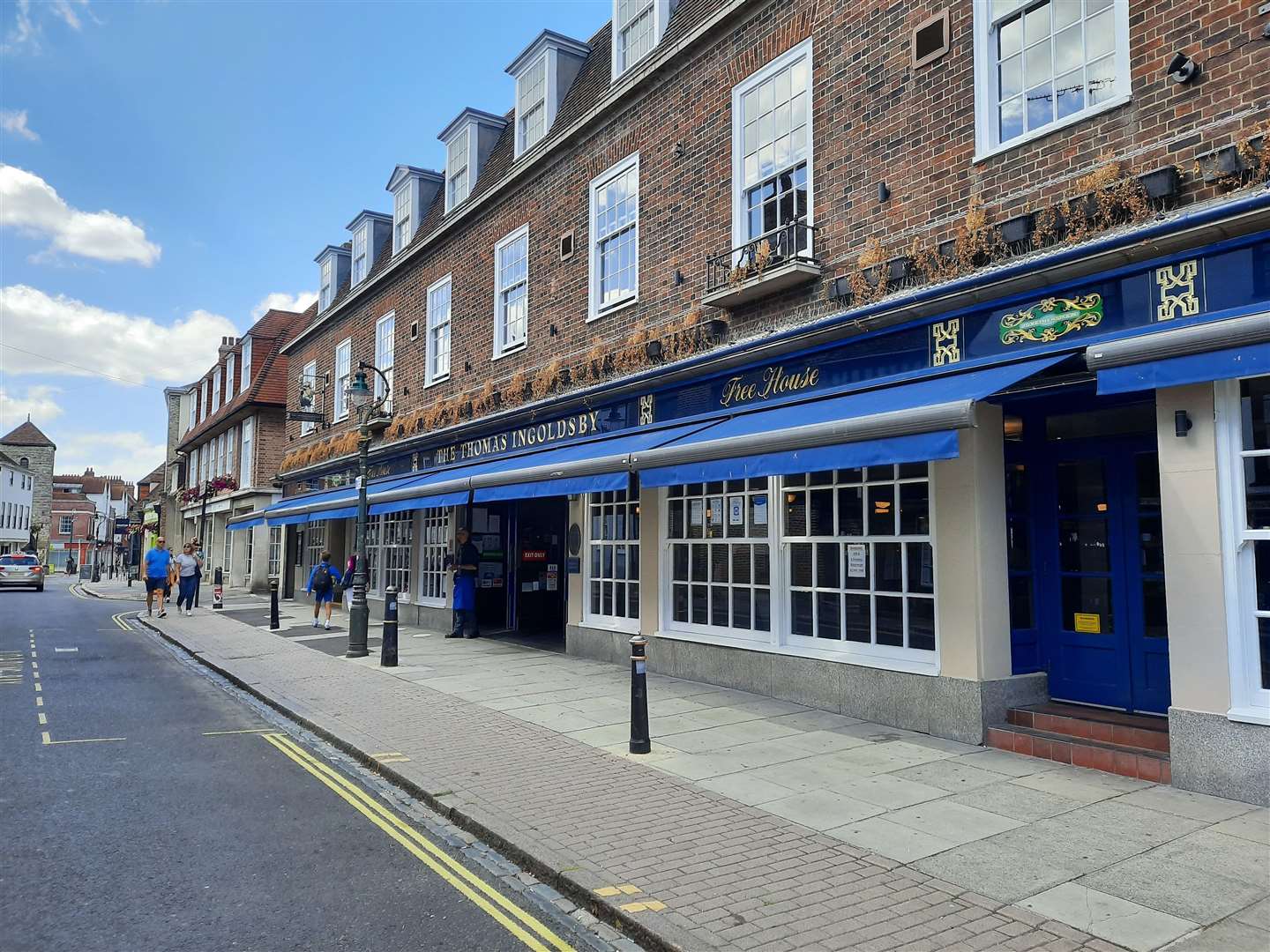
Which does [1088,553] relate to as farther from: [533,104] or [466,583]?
[533,104]

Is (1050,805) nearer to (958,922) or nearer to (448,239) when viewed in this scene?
(958,922)

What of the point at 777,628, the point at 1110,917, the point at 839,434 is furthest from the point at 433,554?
the point at 1110,917

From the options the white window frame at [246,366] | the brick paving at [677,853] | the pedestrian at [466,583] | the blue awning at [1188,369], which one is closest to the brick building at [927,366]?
the blue awning at [1188,369]

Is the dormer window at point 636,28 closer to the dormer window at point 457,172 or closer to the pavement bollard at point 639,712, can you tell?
the dormer window at point 457,172

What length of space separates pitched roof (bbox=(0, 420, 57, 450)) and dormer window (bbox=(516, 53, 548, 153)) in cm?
10008

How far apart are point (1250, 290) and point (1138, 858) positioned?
375 cm

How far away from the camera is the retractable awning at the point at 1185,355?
5324 mm

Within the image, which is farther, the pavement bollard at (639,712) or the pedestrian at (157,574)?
the pedestrian at (157,574)

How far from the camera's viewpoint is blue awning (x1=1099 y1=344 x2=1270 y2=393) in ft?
17.4

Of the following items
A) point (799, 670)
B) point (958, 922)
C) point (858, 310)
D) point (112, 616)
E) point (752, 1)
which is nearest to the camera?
point (958, 922)

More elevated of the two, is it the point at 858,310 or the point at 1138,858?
the point at 858,310

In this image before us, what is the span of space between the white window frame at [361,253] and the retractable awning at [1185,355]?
68.2ft

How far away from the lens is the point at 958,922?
3.92 m

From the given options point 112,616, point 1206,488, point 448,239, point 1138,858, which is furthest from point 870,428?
point 112,616
